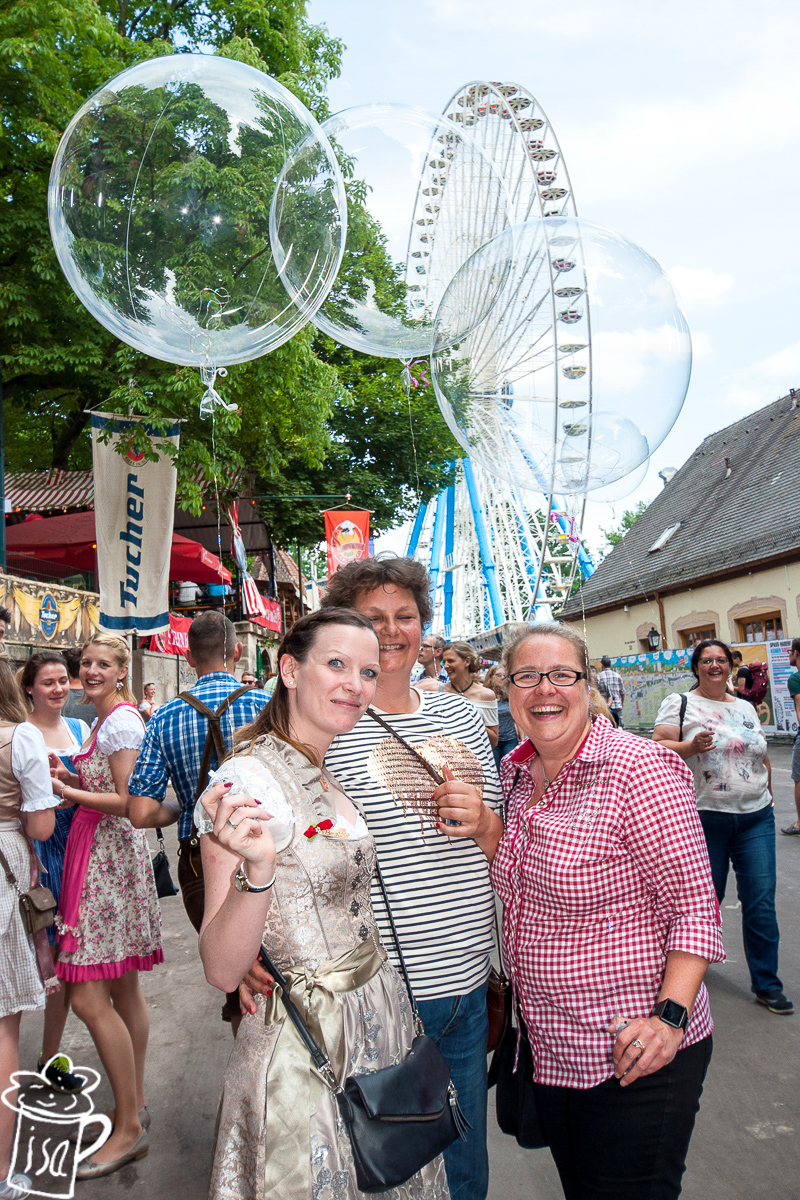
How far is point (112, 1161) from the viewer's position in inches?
118

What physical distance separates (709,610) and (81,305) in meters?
15.5

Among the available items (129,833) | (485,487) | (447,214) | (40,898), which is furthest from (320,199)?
(485,487)

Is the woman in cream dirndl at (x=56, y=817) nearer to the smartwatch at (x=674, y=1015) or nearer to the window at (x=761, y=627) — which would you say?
the smartwatch at (x=674, y=1015)

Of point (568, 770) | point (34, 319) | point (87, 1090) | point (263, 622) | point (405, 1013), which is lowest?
point (87, 1090)

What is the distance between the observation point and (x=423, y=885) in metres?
2.03

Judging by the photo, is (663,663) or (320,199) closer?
(320,199)

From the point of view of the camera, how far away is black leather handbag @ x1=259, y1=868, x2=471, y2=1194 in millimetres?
1491

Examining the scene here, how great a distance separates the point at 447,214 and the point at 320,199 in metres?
1.24

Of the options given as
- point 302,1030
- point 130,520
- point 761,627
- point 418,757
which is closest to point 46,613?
Answer: point 130,520

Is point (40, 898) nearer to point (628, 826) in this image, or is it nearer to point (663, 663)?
point (628, 826)

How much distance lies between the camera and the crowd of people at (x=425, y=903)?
4.88 feet

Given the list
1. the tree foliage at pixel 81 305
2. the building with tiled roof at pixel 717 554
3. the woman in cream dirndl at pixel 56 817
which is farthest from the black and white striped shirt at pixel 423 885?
the building with tiled roof at pixel 717 554

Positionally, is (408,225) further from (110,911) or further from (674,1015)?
(674,1015)

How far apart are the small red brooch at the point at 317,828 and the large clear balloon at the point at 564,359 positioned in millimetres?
3096
